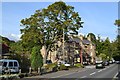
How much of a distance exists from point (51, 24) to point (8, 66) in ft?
102

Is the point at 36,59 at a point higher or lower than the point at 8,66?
higher

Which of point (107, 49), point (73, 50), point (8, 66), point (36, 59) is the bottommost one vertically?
point (8, 66)

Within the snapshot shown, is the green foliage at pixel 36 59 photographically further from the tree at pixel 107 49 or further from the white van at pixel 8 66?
the tree at pixel 107 49

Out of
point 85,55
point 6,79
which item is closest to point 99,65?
point 6,79

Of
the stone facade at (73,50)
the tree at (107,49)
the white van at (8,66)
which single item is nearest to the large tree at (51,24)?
the stone facade at (73,50)

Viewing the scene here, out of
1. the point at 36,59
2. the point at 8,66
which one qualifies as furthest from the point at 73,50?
the point at 8,66

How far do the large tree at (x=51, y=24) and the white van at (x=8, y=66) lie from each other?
97.8 feet

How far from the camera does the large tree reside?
64500 millimetres

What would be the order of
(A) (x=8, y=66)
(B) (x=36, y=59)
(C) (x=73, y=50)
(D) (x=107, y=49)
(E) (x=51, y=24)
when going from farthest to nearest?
(D) (x=107, y=49) < (C) (x=73, y=50) < (E) (x=51, y=24) < (B) (x=36, y=59) < (A) (x=8, y=66)

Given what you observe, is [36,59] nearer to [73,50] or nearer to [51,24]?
[51,24]

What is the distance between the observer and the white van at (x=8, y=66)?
108 ft

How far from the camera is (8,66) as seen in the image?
111 feet

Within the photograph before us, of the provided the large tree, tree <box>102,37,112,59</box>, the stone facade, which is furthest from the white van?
tree <box>102,37,112,59</box>

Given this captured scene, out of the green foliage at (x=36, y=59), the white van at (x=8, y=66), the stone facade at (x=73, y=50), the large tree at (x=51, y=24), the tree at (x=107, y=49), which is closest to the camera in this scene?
the white van at (x=8, y=66)
